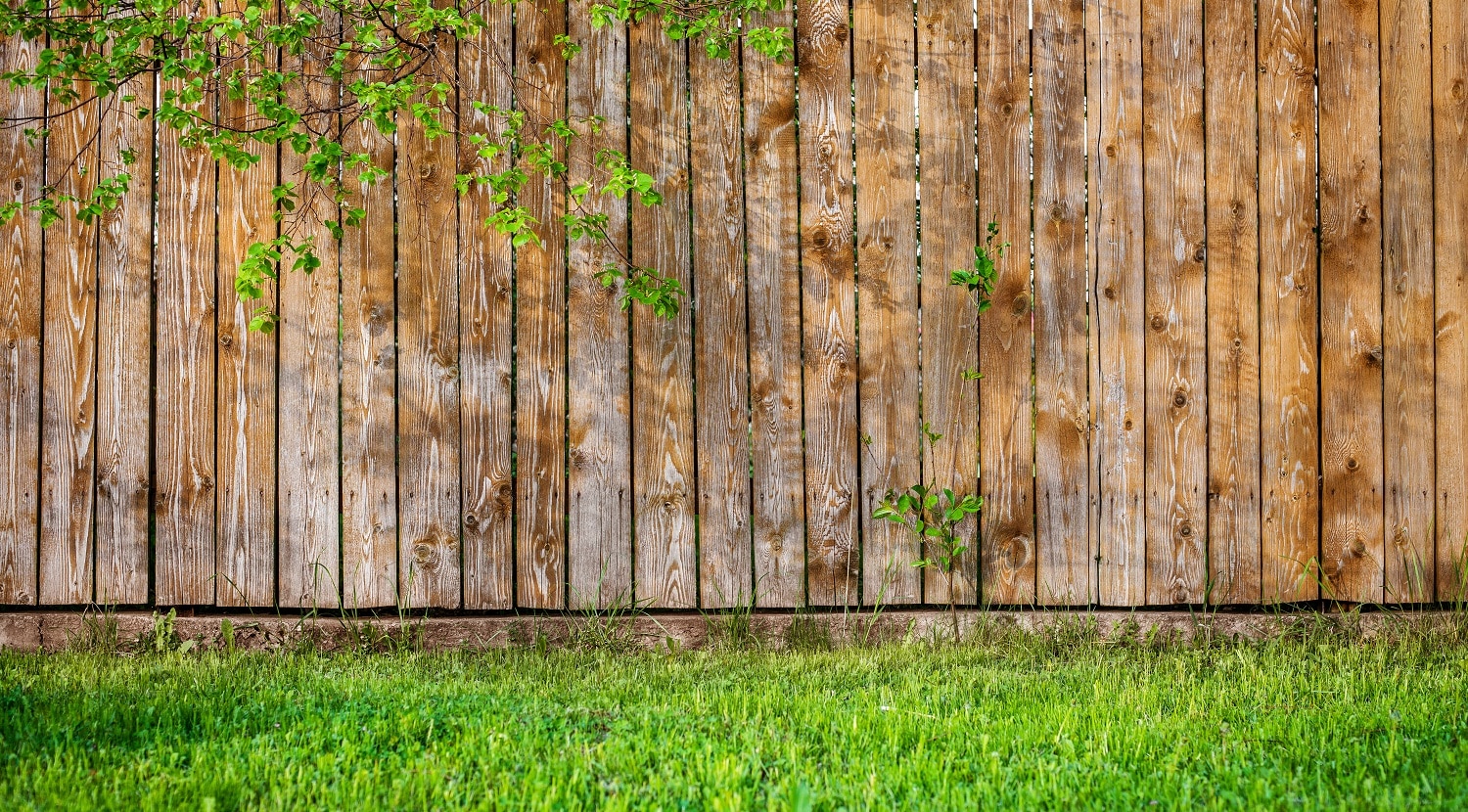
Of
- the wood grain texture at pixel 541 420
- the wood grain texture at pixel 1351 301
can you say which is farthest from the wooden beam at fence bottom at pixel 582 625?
the wood grain texture at pixel 1351 301

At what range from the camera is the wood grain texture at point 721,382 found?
3078 millimetres

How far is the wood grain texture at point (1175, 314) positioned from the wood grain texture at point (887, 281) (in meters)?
0.84

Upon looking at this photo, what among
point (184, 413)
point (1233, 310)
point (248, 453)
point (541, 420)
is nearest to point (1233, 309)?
point (1233, 310)

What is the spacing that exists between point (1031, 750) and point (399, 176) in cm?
273

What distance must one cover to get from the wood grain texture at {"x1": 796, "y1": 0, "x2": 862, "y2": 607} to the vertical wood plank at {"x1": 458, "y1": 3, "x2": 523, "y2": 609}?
3.50 ft

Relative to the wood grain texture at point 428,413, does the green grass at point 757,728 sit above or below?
below

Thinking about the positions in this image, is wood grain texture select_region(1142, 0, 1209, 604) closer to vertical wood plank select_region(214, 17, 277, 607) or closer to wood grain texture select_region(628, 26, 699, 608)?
wood grain texture select_region(628, 26, 699, 608)

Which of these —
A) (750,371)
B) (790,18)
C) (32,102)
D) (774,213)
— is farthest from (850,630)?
(32,102)

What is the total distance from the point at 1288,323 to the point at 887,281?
4.67 feet

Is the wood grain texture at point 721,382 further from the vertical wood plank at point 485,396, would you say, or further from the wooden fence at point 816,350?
the vertical wood plank at point 485,396

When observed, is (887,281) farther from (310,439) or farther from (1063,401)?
(310,439)

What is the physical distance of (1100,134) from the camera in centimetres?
310

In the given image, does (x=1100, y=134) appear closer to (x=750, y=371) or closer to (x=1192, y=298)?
(x=1192, y=298)

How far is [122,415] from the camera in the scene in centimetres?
→ 306
